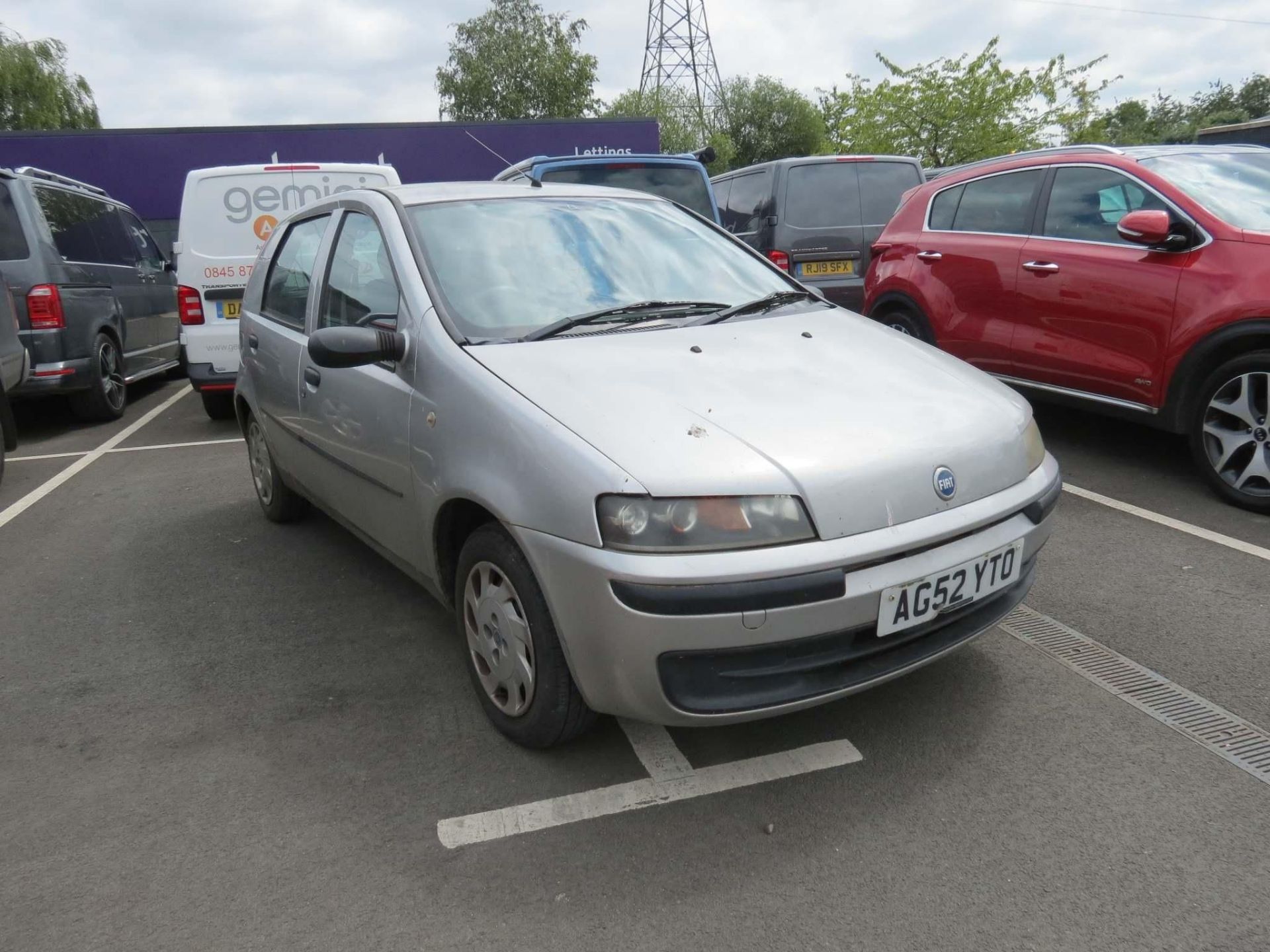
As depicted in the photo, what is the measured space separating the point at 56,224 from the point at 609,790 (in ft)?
24.4

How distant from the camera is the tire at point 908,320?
6297 mm

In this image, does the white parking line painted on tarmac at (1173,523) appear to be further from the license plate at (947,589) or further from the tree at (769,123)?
the tree at (769,123)

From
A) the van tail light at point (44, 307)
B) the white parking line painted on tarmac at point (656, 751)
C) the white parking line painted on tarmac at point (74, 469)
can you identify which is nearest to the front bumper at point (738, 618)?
the white parking line painted on tarmac at point (656, 751)

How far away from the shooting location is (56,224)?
7.80 metres

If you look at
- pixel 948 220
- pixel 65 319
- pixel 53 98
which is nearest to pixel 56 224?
pixel 65 319

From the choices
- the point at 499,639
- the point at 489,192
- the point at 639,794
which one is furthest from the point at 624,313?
the point at 639,794

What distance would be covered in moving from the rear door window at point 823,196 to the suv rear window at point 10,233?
611 cm

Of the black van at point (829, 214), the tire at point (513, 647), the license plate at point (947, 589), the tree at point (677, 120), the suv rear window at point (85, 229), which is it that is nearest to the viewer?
the license plate at point (947, 589)

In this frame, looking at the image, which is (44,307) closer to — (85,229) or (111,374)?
(111,374)

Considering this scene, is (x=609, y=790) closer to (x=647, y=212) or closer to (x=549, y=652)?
(x=549, y=652)

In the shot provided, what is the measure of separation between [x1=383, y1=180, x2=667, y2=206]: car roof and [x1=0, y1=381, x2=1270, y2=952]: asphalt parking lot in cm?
154

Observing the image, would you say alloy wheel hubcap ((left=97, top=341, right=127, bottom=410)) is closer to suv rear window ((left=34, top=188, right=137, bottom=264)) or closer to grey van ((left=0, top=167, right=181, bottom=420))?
grey van ((left=0, top=167, right=181, bottom=420))

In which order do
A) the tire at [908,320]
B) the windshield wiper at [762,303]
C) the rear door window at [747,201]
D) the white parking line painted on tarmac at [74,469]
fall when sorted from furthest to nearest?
1. the rear door window at [747,201]
2. the tire at [908,320]
3. the white parking line painted on tarmac at [74,469]
4. the windshield wiper at [762,303]

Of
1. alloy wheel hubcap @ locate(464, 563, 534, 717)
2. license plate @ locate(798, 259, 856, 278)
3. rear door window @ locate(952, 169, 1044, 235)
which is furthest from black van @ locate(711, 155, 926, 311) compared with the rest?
alloy wheel hubcap @ locate(464, 563, 534, 717)
